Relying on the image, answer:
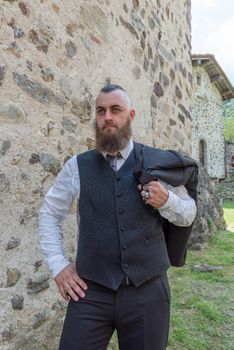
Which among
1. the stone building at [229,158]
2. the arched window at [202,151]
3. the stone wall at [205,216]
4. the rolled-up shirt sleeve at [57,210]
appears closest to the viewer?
the rolled-up shirt sleeve at [57,210]

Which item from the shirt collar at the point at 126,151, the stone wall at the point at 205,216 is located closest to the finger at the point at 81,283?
the shirt collar at the point at 126,151

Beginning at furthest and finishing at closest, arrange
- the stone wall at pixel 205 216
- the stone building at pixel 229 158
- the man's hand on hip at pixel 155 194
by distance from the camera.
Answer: the stone building at pixel 229 158 → the stone wall at pixel 205 216 → the man's hand on hip at pixel 155 194

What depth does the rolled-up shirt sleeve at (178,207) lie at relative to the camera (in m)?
1.59

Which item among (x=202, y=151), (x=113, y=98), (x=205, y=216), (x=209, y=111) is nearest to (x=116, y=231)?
(x=113, y=98)

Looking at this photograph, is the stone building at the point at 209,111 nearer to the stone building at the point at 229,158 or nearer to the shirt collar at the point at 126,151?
the stone building at the point at 229,158

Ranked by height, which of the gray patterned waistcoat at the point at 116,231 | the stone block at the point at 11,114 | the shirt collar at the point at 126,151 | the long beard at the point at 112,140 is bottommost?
the gray patterned waistcoat at the point at 116,231

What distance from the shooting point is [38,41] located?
2438mm

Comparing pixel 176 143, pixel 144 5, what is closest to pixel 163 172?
pixel 144 5

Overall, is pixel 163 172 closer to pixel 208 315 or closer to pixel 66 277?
pixel 66 277

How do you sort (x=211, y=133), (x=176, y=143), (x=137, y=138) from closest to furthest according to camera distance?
(x=137, y=138) < (x=176, y=143) < (x=211, y=133)

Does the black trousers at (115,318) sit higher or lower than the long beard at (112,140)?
lower

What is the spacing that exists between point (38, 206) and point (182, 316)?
5.85 ft

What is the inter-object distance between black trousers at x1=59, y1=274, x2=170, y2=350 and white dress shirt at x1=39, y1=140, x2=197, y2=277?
8.5 inches

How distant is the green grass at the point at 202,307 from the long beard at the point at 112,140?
169cm
